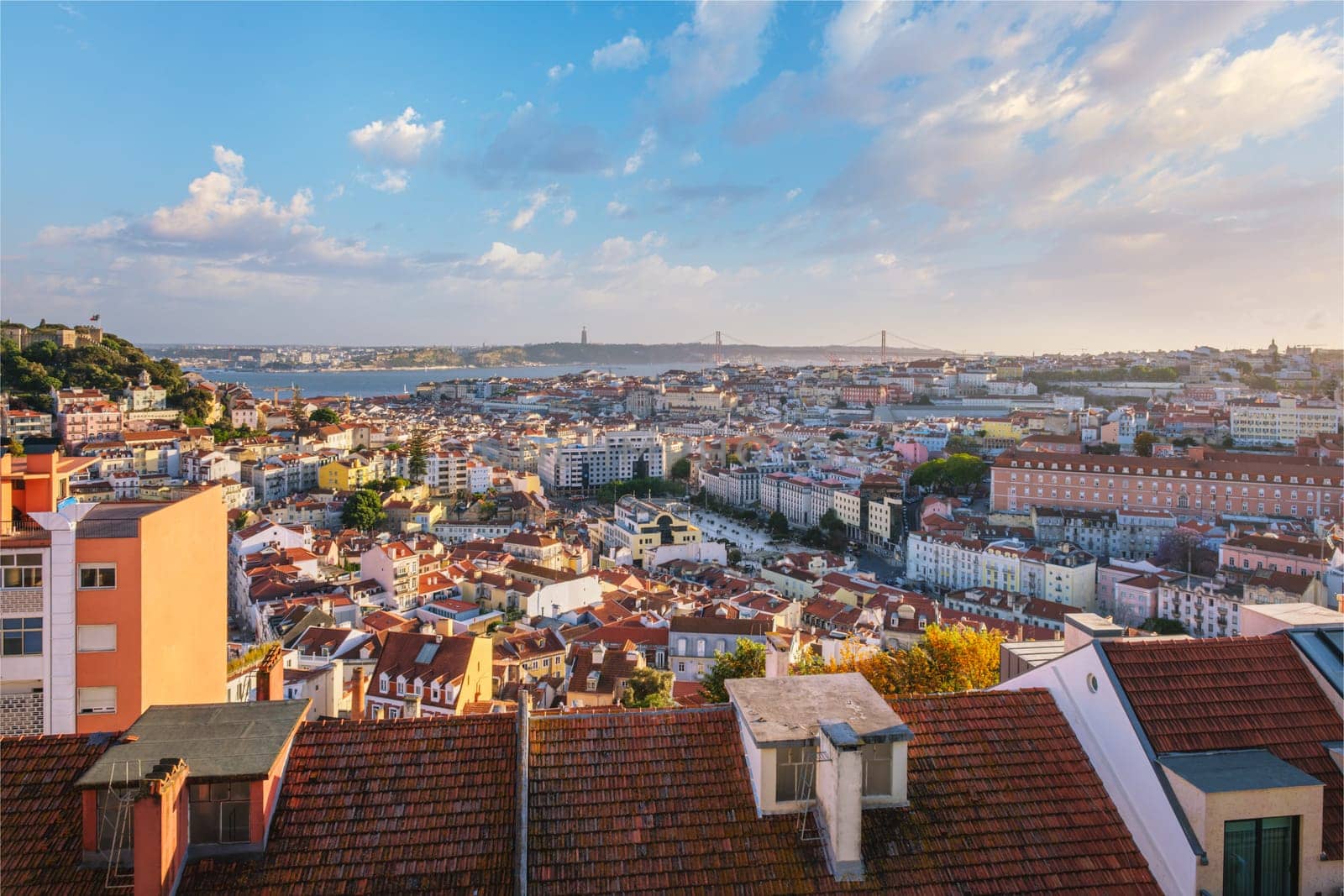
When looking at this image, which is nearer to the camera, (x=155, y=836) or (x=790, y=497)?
(x=155, y=836)

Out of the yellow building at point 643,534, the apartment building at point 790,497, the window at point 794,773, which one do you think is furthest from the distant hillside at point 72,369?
the window at point 794,773

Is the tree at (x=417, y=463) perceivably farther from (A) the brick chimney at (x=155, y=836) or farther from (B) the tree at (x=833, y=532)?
(A) the brick chimney at (x=155, y=836)

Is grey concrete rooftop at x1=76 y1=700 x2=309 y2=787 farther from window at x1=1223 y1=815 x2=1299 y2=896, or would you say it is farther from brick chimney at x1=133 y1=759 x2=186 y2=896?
window at x1=1223 y1=815 x2=1299 y2=896

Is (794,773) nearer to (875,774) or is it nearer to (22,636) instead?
(875,774)

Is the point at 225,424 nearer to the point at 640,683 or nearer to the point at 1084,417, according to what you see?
the point at 640,683

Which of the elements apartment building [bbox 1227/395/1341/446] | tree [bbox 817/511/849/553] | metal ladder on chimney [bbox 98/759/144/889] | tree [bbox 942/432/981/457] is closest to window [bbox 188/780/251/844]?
metal ladder on chimney [bbox 98/759/144/889]

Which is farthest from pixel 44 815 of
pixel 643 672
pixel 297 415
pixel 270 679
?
pixel 297 415

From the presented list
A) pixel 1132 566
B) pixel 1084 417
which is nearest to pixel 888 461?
pixel 1084 417
